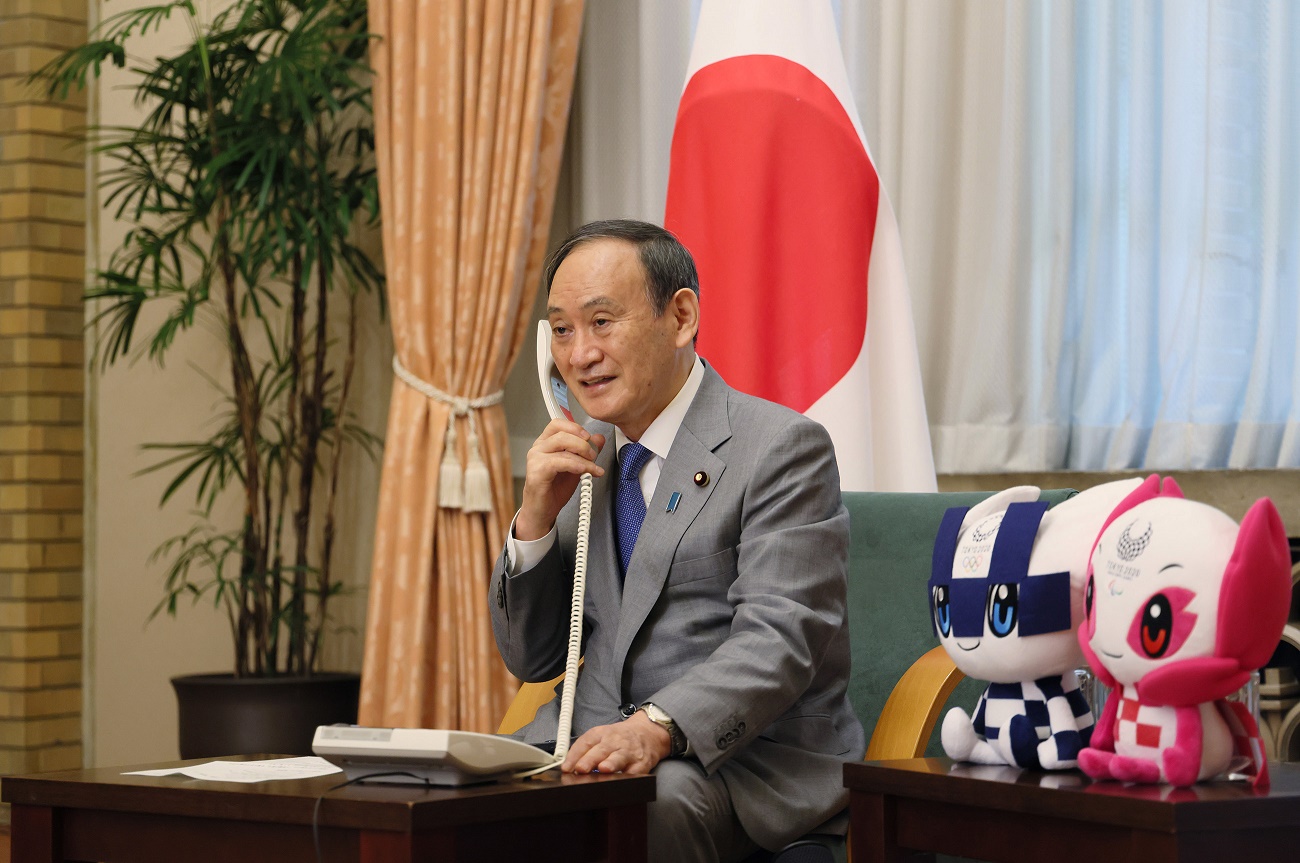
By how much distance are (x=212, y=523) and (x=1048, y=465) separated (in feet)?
8.69

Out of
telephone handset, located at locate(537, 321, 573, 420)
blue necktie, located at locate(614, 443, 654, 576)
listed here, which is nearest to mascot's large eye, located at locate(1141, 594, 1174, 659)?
blue necktie, located at locate(614, 443, 654, 576)

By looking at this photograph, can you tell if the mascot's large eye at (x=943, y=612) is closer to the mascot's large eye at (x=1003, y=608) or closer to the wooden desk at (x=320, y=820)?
the mascot's large eye at (x=1003, y=608)

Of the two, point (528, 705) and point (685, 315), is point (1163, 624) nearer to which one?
point (685, 315)

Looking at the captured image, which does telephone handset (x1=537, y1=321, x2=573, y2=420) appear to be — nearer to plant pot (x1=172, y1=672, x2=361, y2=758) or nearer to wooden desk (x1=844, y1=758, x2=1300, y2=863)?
wooden desk (x1=844, y1=758, x2=1300, y2=863)

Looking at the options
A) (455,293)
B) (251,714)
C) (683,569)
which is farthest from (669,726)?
(251,714)

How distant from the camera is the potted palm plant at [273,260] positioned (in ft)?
12.2

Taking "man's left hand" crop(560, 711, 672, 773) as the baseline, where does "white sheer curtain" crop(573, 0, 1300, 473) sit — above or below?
above

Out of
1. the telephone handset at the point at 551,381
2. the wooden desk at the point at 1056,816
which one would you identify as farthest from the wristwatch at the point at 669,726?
the telephone handset at the point at 551,381

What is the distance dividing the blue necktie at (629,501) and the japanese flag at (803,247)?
0.85 m

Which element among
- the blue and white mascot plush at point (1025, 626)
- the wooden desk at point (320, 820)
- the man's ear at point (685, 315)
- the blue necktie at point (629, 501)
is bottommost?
the wooden desk at point (320, 820)

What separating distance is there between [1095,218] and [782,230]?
634 millimetres

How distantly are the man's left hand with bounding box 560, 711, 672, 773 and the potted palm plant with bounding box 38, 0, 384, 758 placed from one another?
2098mm

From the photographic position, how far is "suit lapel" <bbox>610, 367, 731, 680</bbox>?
6.64 ft

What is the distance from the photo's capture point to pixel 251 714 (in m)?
3.69
